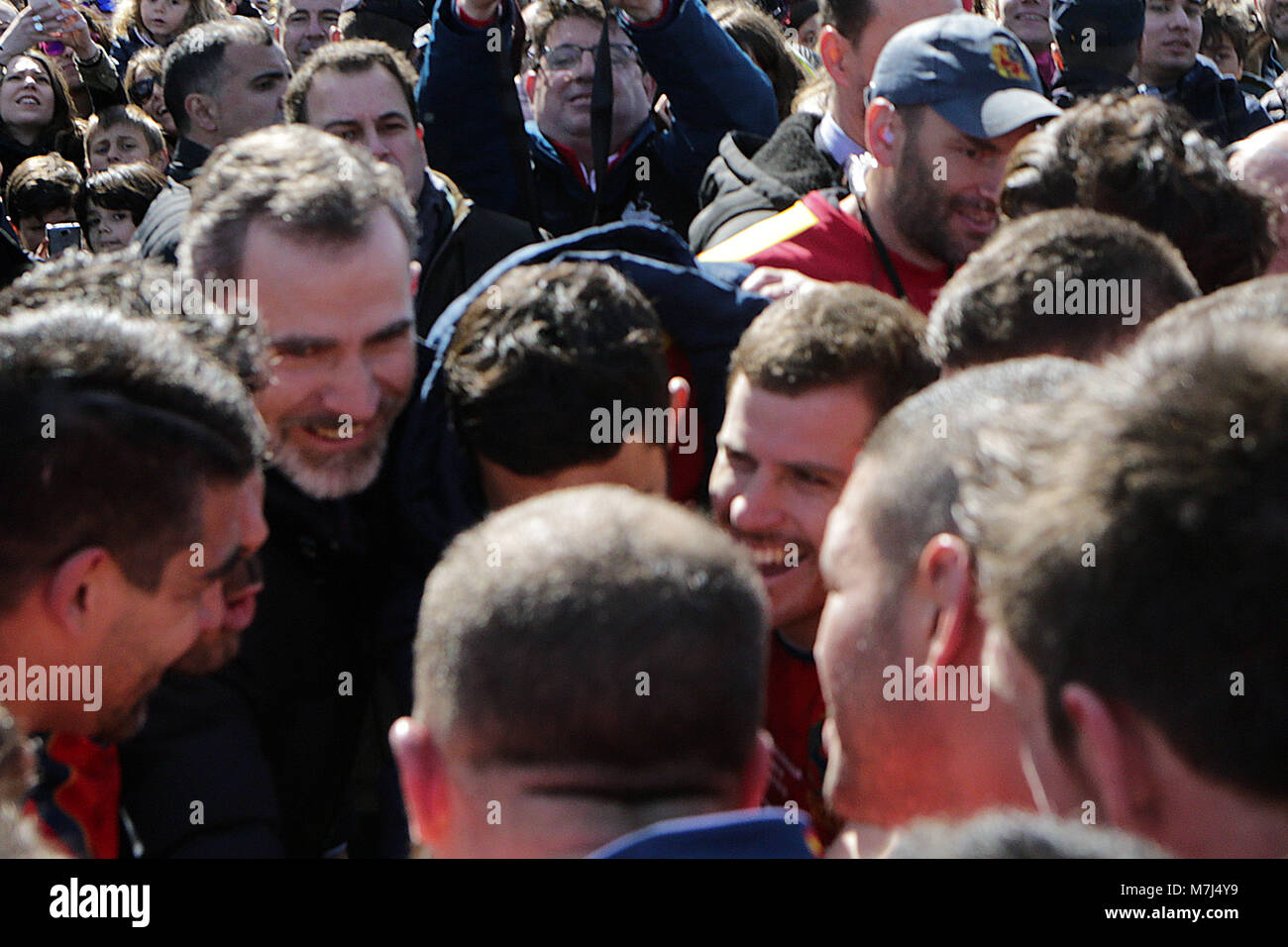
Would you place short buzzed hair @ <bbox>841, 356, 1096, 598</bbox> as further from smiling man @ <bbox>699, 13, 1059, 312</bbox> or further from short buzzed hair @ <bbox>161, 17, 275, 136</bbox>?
short buzzed hair @ <bbox>161, 17, 275, 136</bbox>

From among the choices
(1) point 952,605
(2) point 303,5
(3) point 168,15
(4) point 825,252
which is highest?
(3) point 168,15

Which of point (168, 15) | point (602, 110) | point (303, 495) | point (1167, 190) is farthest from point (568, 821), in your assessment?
point (168, 15)

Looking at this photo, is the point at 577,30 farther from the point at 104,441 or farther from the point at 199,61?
the point at 104,441

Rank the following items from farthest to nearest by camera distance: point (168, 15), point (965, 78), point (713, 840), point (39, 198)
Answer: point (168, 15), point (39, 198), point (965, 78), point (713, 840)

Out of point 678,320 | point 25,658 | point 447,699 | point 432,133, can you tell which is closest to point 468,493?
point 678,320

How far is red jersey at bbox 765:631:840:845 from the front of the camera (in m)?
2.04

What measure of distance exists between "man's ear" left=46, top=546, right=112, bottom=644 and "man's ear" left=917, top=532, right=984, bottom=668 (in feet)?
3.41

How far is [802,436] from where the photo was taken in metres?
2.30

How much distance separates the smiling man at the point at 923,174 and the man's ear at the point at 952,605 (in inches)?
68.6

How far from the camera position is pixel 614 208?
14.2 feet

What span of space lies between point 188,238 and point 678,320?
3.08 feet

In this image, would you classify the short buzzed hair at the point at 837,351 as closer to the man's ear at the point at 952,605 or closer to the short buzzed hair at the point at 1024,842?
the man's ear at the point at 952,605

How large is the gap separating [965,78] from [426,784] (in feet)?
8.13
